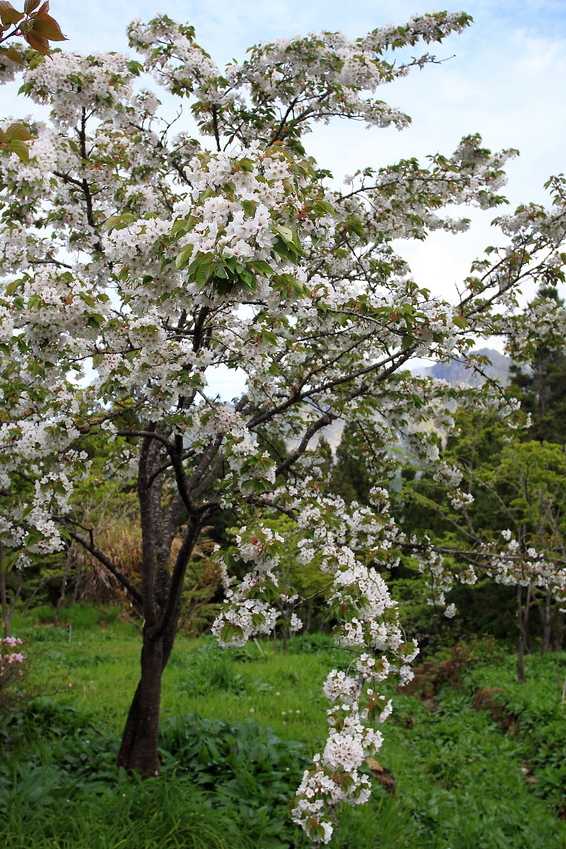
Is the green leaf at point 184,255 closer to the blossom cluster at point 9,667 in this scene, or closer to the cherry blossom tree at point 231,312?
the cherry blossom tree at point 231,312

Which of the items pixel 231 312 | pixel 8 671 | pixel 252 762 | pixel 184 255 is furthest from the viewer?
pixel 8 671

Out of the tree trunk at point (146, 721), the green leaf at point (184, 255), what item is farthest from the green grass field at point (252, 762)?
the green leaf at point (184, 255)

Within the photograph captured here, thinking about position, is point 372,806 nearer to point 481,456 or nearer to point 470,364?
point 470,364

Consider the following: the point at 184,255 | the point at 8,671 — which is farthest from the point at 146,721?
the point at 184,255

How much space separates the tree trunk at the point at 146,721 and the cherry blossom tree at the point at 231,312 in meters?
0.01

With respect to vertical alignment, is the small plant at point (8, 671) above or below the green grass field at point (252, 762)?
above

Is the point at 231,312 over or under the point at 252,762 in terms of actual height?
over

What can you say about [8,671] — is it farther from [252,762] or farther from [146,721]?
[252,762]

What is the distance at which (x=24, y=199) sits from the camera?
3.80m

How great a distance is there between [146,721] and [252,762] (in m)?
0.92

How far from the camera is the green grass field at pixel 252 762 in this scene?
3924mm

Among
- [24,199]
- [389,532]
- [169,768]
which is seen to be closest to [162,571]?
[169,768]

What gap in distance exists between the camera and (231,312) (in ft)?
14.1

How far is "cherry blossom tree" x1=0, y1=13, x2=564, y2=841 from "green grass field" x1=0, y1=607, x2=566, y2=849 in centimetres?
61
